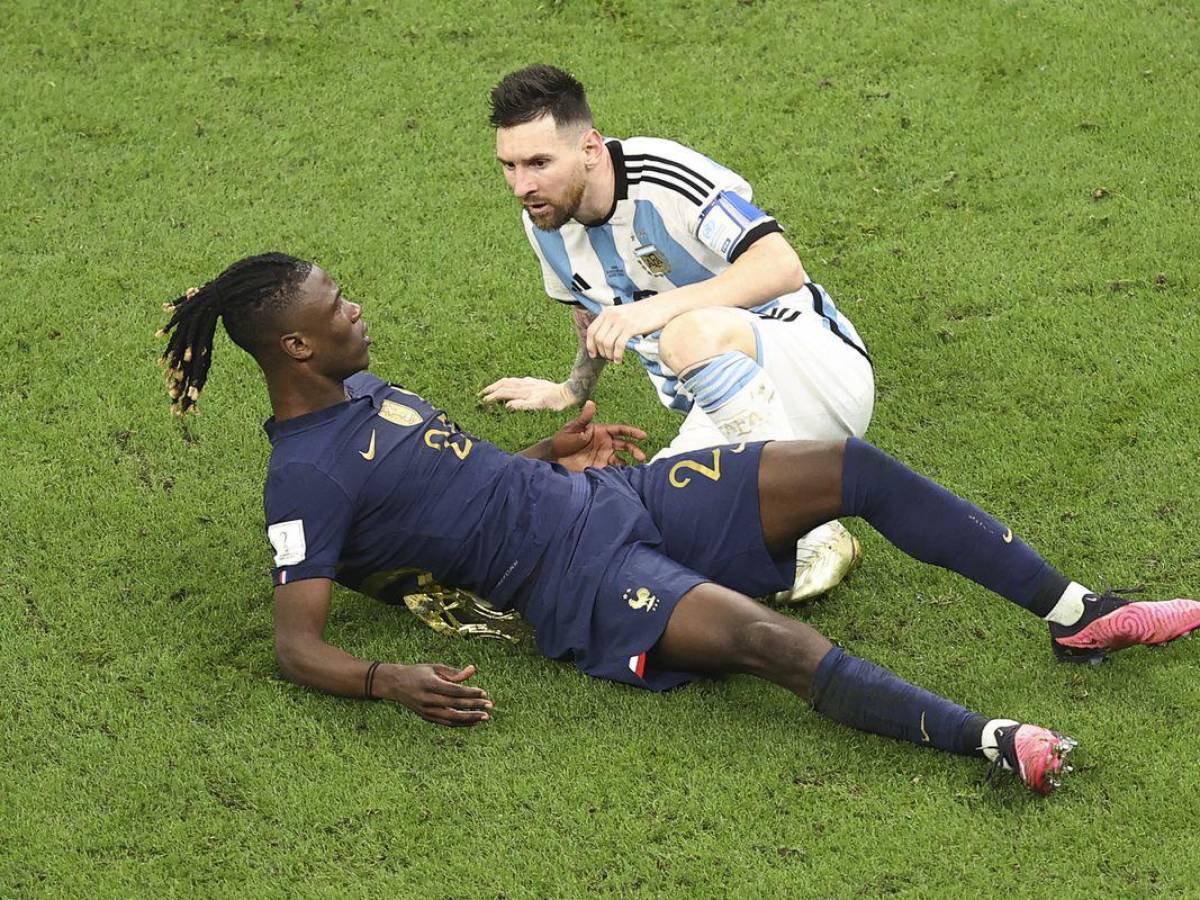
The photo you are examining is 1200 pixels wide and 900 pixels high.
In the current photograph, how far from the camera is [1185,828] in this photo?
3.50 meters

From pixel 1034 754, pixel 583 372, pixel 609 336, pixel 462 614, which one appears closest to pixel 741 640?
pixel 1034 754

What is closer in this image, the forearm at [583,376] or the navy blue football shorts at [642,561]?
the navy blue football shorts at [642,561]

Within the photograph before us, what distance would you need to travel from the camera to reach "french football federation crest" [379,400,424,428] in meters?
4.16

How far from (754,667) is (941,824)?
1.85 feet

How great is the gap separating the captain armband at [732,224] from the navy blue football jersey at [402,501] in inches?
32.9

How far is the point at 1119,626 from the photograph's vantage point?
12.7ft

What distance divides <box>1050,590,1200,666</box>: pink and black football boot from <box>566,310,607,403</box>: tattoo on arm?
71.1 inches

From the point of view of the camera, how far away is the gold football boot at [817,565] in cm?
431

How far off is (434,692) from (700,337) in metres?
1.20

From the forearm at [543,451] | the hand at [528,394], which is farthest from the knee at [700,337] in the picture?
the hand at [528,394]

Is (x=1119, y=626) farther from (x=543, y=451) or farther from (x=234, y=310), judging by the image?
(x=234, y=310)

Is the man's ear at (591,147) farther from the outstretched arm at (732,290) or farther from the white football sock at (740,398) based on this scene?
the white football sock at (740,398)

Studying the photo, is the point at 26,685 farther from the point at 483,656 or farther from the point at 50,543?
the point at 483,656

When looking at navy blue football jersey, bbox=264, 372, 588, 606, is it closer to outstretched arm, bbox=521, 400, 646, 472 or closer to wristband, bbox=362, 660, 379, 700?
wristband, bbox=362, 660, 379, 700
